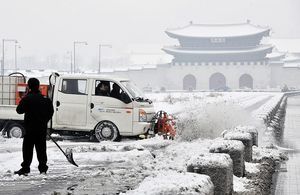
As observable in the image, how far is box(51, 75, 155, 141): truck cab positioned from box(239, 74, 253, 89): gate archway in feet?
276

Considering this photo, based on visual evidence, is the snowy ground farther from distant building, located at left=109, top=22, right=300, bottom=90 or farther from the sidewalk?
distant building, located at left=109, top=22, right=300, bottom=90

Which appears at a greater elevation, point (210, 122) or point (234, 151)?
point (234, 151)

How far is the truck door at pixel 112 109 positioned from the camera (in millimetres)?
13820

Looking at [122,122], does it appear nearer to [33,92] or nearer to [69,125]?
[69,125]

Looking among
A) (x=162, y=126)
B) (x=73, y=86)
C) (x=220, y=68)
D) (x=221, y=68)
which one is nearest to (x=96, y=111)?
(x=73, y=86)

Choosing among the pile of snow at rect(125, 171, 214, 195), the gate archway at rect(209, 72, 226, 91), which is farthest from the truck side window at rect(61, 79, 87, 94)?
the gate archway at rect(209, 72, 226, 91)

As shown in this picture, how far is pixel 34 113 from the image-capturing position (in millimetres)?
8695

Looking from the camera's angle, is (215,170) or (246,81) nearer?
(215,170)

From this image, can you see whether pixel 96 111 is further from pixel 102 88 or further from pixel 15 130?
pixel 15 130

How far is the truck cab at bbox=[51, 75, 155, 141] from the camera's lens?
1383 centimetres

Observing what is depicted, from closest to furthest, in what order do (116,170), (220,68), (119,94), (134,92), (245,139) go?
(116,170)
(245,139)
(119,94)
(134,92)
(220,68)

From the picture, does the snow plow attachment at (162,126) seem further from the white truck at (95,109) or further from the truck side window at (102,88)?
the truck side window at (102,88)

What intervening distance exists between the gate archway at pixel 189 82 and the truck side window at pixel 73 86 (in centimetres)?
8344

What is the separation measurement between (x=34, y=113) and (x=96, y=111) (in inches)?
204
